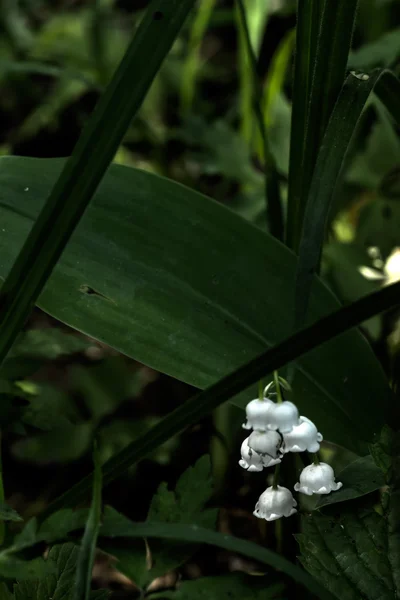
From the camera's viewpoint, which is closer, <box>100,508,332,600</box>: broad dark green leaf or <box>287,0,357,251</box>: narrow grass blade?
<box>100,508,332,600</box>: broad dark green leaf

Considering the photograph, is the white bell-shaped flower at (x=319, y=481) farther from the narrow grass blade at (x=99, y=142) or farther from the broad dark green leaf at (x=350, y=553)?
the narrow grass blade at (x=99, y=142)

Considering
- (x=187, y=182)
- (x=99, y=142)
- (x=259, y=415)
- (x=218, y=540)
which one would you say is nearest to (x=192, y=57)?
(x=187, y=182)

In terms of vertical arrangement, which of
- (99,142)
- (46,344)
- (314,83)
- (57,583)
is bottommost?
(57,583)

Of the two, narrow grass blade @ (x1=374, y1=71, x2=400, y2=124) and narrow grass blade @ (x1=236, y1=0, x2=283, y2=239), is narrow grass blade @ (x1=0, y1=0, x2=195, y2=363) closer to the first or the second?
narrow grass blade @ (x1=374, y1=71, x2=400, y2=124)

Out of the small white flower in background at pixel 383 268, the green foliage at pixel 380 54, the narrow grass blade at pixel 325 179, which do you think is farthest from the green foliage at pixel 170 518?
the green foliage at pixel 380 54

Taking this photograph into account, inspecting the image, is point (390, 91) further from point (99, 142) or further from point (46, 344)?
point (46, 344)

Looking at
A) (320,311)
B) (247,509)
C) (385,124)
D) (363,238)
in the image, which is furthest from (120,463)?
(385,124)

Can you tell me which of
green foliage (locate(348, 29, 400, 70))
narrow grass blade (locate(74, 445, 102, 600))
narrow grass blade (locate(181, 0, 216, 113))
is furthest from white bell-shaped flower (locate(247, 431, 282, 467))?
narrow grass blade (locate(181, 0, 216, 113))
